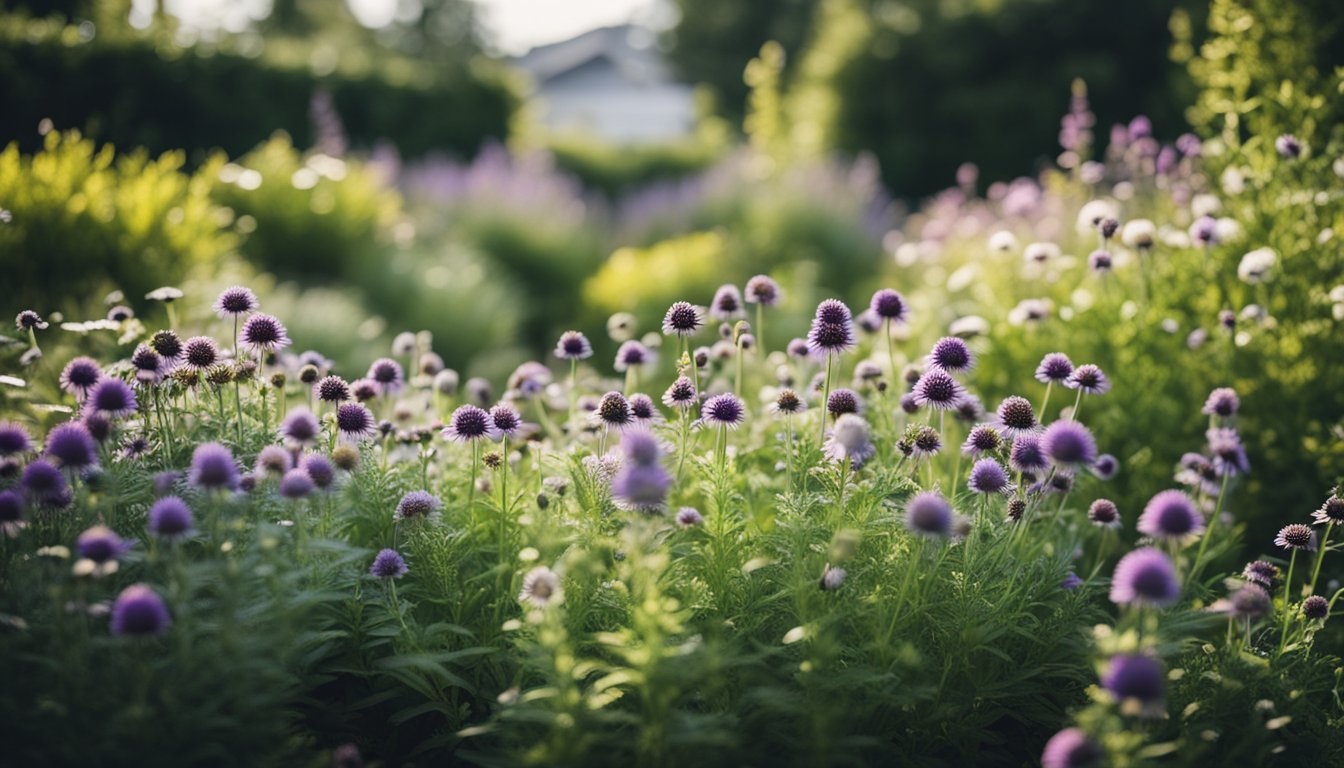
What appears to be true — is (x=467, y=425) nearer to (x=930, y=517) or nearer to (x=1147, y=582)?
(x=930, y=517)

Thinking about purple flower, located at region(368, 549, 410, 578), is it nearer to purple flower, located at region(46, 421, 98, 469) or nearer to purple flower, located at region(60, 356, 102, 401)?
purple flower, located at region(46, 421, 98, 469)

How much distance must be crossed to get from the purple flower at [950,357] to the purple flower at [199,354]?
6.75ft

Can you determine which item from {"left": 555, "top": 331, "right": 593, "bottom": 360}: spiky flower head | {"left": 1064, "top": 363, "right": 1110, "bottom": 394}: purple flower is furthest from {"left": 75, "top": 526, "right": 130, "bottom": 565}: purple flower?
{"left": 1064, "top": 363, "right": 1110, "bottom": 394}: purple flower

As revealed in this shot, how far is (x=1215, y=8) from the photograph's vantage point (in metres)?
4.50

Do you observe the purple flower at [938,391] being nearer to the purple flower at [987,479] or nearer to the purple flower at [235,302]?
the purple flower at [987,479]

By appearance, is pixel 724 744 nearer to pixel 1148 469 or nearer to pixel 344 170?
A: pixel 1148 469

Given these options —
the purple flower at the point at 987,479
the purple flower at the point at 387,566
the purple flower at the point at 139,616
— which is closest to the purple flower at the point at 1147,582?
the purple flower at the point at 987,479

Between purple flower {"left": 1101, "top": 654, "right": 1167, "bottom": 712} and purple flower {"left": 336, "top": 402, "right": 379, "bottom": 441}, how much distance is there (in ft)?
6.51

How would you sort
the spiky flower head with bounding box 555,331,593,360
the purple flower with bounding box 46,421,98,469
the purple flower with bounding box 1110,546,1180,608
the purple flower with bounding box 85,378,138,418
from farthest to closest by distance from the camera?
the spiky flower head with bounding box 555,331,593,360
the purple flower with bounding box 85,378,138,418
the purple flower with bounding box 46,421,98,469
the purple flower with bounding box 1110,546,1180,608

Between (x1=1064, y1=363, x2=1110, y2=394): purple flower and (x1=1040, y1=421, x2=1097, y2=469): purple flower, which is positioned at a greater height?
(x1=1064, y1=363, x2=1110, y2=394): purple flower

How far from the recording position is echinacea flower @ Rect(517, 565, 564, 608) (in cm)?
204

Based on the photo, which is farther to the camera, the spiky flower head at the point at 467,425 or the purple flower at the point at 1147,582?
the spiky flower head at the point at 467,425

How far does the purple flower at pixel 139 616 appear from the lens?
1748 millimetres

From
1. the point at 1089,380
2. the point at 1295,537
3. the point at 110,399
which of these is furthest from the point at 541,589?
the point at 1295,537
